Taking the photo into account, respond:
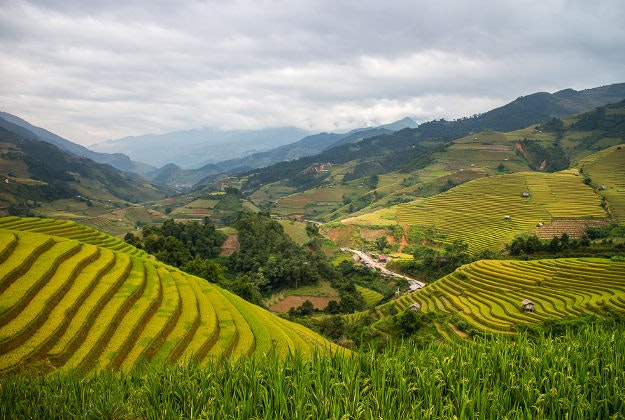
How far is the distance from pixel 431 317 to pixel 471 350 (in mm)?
23799

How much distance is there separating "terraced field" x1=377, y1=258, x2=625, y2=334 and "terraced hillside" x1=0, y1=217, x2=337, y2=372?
2019 cm

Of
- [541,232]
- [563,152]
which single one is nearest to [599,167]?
[541,232]

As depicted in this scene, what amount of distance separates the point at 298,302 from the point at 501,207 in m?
50.9

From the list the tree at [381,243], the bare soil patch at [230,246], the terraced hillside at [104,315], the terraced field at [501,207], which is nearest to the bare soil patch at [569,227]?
the terraced field at [501,207]

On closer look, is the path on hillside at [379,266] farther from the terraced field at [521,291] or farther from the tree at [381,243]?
the terraced field at [521,291]

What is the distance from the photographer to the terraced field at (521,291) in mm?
27625

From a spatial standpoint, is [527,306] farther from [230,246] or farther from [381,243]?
[230,246]

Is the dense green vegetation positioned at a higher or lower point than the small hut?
higher

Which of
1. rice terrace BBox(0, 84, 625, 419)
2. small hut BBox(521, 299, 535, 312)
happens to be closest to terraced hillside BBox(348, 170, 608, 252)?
rice terrace BBox(0, 84, 625, 419)

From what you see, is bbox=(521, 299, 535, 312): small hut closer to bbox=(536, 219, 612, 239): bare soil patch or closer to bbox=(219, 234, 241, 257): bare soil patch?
bbox=(536, 219, 612, 239): bare soil patch

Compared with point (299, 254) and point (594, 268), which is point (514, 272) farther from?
point (299, 254)

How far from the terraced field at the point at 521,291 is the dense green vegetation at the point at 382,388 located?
2198 centimetres

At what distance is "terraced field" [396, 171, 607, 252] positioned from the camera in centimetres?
6131

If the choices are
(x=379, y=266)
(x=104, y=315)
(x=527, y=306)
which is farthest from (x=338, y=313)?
(x=104, y=315)
